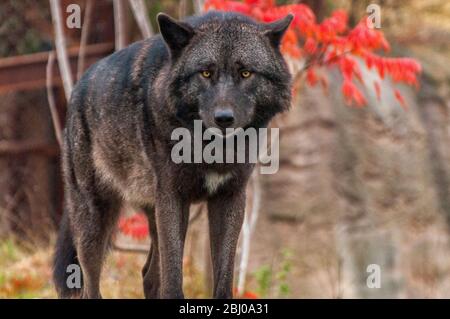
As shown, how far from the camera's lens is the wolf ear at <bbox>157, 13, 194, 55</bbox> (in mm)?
4023

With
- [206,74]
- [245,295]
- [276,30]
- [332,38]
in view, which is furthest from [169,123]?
[245,295]

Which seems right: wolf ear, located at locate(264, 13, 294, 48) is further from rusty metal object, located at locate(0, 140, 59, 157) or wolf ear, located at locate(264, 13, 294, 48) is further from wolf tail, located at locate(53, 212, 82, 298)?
rusty metal object, located at locate(0, 140, 59, 157)

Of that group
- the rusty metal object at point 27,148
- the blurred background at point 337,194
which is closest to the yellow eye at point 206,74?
the blurred background at point 337,194

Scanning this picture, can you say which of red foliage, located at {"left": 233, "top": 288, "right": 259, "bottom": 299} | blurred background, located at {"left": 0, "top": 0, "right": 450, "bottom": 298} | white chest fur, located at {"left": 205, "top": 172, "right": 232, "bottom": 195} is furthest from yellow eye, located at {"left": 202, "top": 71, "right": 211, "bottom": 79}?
blurred background, located at {"left": 0, "top": 0, "right": 450, "bottom": 298}

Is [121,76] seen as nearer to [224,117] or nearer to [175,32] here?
[175,32]

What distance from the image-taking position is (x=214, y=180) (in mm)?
4141

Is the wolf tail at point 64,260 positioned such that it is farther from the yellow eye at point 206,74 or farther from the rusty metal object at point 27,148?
the rusty metal object at point 27,148

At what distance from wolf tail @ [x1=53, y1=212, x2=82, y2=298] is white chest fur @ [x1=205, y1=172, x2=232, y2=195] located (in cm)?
145

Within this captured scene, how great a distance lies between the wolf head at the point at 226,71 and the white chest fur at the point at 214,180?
314 mm

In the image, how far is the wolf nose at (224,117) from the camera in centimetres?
377

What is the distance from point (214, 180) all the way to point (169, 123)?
40 cm
